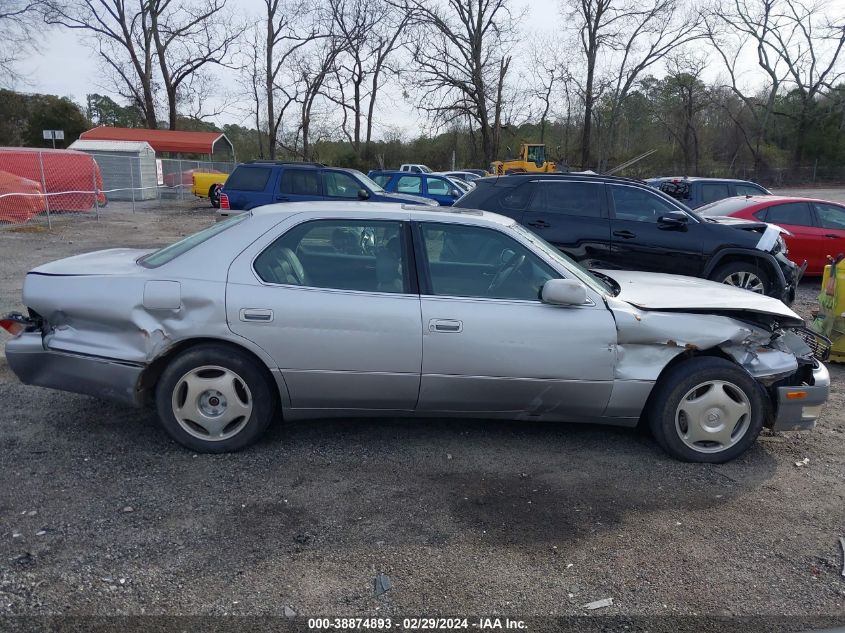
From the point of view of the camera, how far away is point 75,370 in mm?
3969

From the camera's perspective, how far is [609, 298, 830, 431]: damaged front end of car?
3.99m

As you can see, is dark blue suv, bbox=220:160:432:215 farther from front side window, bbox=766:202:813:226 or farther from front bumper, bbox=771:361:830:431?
front bumper, bbox=771:361:830:431

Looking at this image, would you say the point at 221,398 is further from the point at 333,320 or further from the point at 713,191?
the point at 713,191

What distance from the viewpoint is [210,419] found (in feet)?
12.9

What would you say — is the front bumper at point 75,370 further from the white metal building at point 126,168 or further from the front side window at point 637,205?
the white metal building at point 126,168

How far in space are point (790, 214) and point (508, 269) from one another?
8.74m

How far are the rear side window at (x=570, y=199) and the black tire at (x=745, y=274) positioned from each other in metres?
1.73

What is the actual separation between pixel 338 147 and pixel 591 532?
53.3 metres

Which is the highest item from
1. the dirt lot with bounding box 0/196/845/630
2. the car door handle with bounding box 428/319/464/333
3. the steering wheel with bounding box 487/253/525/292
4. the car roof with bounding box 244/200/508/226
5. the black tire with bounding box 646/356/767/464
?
the car roof with bounding box 244/200/508/226

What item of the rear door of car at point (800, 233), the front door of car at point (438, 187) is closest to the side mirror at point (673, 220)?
the rear door of car at point (800, 233)

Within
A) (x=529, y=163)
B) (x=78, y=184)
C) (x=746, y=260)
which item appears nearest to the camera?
(x=746, y=260)

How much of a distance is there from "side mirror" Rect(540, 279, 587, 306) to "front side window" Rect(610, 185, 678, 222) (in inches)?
174

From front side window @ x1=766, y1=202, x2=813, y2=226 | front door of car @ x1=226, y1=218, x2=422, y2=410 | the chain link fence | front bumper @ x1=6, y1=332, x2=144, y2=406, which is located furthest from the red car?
the chain link fence

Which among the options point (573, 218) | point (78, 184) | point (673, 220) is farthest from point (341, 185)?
point (78, 184)
